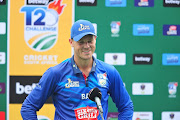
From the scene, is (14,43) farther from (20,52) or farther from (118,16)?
(118,16)

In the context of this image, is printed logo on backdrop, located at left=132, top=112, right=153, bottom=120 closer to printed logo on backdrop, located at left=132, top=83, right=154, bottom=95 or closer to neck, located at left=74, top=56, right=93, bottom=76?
printed logo on backdrop, located at left=132, top=83, right=154, bottom=95

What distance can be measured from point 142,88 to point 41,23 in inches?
60.0

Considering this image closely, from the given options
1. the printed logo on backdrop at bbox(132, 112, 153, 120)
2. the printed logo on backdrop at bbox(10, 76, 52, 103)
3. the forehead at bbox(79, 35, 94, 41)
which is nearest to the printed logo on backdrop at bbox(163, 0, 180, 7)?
the printed logo on backdrop at bbox(132, 112, 153, 120)

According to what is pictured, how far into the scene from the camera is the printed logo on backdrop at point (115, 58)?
12.4ft

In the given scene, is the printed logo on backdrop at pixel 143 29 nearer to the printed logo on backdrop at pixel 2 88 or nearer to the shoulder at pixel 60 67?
the printed logo on backdrop at pixel 2 88

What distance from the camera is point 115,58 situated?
12.4 ft

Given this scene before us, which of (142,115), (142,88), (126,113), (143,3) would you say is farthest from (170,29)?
(126,113)

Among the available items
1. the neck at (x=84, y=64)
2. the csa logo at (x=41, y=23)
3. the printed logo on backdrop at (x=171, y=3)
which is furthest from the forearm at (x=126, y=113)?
the printed logo on backdrop at (x=171, y=3)

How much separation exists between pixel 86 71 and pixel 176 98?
85.4 inches

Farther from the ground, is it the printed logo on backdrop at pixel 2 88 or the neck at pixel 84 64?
the neck at pixel 84 64

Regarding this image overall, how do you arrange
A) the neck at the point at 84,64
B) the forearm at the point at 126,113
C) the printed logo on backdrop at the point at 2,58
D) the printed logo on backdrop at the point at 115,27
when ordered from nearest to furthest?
the neck at the point at 84,64, the forearm at the point at 126,113, the printed logo on backdrop at the point at 2,58, the printed logo on backdrop at the point at 115,27

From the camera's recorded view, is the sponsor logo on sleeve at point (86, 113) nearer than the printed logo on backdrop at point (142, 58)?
Yes

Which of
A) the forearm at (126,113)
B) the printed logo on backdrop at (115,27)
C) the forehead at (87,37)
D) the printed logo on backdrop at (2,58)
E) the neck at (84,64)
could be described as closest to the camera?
the forehead at (87,37)

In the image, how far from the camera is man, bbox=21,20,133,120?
1994 mm
